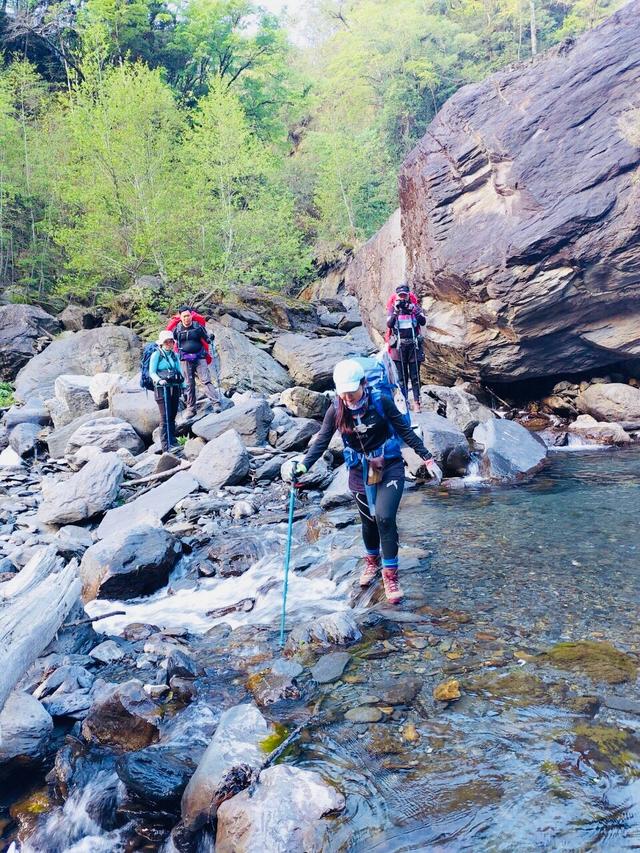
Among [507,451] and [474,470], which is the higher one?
[507,451]

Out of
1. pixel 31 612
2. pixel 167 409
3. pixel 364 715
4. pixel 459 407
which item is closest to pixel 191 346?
pixel 167 409

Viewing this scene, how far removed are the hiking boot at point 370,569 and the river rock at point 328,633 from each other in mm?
1098

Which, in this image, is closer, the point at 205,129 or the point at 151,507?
the point at 151,507

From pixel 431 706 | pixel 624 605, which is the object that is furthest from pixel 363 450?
pixel 624 605

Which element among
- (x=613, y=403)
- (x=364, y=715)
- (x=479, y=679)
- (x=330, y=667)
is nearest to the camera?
(x=364, y=715)

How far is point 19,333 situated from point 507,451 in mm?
20141

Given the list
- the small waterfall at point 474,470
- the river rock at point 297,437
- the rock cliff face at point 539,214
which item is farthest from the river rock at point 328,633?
the rock cliff face at point 539,214

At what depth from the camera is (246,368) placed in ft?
66.1

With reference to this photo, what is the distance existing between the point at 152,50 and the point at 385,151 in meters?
17.5

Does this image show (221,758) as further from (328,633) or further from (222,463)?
(222,463)

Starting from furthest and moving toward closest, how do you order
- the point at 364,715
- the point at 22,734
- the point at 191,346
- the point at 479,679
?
the point at 191,346 < the point at 479,679 < the point at 364,715 < the point at 22,734

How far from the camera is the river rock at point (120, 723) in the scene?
4672 millimetres

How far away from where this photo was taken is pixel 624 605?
606 cm

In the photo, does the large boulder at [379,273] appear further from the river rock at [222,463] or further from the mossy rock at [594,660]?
the mossy rock at [594,660]
